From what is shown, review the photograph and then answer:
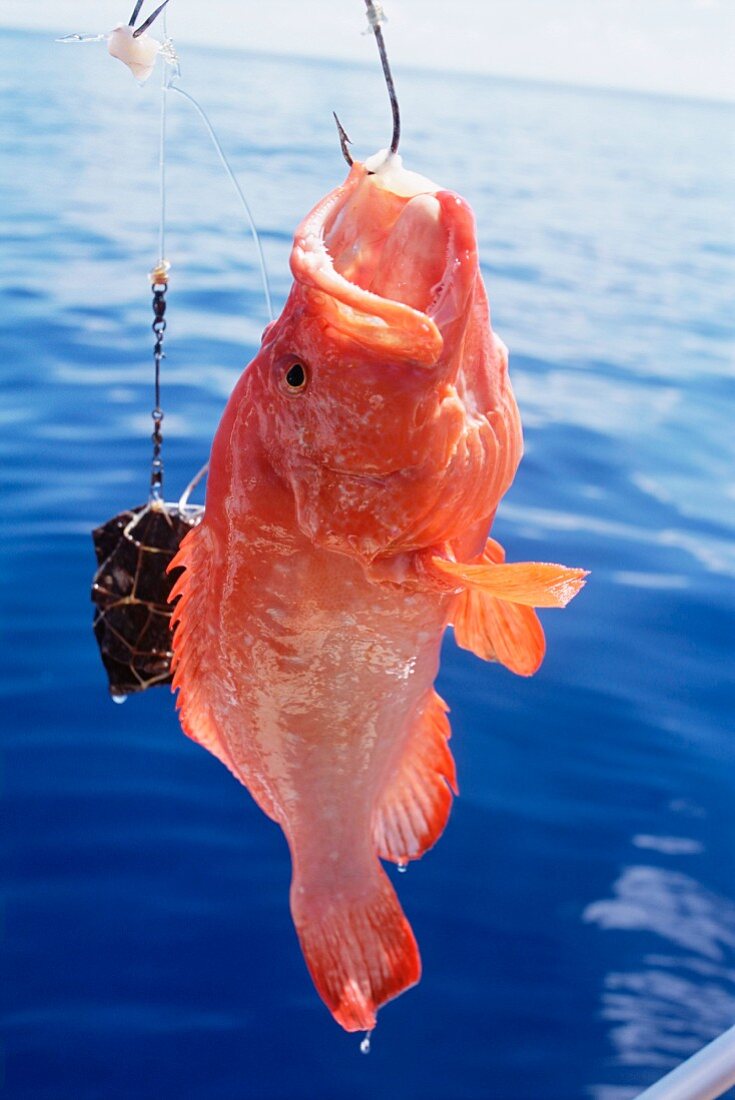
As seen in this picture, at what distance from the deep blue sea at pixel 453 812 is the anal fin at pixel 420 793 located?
6.51 ft

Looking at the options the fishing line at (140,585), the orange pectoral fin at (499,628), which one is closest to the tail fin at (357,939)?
the orange pectoral fin at (499,628)

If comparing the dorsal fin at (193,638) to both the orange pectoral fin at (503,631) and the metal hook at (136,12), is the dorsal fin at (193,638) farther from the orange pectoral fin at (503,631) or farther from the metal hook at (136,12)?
the metal hook at (136,12)

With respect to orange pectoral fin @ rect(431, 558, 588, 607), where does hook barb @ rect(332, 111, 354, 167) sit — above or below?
above

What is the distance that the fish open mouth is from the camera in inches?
56.5

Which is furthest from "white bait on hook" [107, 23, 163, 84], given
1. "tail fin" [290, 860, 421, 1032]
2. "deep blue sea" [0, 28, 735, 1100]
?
"deep blue sea" [0, 28, 735, 1100]

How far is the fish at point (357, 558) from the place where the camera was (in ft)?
4.86

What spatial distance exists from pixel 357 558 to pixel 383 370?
0.29 m

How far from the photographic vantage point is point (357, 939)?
205cm

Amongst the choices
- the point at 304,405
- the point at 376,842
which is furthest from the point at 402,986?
the point at 304,405

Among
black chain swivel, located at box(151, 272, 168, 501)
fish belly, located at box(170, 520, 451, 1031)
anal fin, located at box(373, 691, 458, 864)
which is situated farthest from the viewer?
black chain swivel, located at box(151, 272, 168, 501)

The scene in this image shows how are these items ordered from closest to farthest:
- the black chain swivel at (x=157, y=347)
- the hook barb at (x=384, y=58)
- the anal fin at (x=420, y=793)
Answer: the hook barb at (x=384, y=58) → the anal fin at (x=420, y=793) → the black chain swivel at (x=157, y=347)

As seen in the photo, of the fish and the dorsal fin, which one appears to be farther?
the dorsal fin

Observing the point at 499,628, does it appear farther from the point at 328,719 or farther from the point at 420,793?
the point at 420,793

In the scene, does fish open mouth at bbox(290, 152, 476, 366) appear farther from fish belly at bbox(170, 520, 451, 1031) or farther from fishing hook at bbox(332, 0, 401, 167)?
fish belly at bbox(170, 520, 451, 1031)
